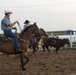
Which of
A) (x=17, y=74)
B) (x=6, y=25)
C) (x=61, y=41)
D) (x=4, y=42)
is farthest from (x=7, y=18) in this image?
(x=61, y=41)

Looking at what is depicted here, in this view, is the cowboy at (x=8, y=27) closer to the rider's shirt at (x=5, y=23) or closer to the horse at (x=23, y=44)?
the rider's shirt at (x=5, y=23)

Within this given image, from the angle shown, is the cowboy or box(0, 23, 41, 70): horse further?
box(0, 23, 41, 70): horse

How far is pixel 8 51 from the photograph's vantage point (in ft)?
39.7

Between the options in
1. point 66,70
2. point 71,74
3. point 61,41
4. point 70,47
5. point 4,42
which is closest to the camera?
point 71,74

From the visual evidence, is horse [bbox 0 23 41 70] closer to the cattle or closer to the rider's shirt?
the rider's shirt

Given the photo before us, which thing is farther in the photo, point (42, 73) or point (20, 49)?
point (20, 49)

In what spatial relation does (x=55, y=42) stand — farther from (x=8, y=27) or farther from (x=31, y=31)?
(x=8, y=27)

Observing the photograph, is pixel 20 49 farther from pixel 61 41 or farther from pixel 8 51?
pixel 61 41

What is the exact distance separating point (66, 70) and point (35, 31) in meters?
2.35

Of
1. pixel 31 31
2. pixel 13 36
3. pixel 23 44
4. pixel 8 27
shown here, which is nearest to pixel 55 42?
pixel 31 31

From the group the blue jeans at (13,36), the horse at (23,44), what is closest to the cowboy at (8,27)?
the blue jeans at (13,36)

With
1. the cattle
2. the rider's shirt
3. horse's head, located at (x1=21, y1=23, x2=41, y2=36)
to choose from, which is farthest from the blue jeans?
the cattle

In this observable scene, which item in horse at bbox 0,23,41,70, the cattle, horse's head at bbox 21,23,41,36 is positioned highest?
horse's head at bbox 21,23,41,36

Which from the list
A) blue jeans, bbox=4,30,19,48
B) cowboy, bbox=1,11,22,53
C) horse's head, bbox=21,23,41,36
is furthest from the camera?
horse's head, bbox=21,23,41,36
